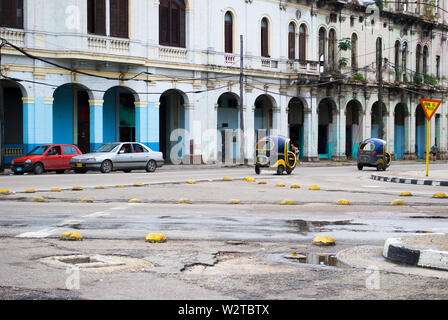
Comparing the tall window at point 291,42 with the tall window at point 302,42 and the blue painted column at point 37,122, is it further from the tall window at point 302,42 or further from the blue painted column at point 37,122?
the blue painted column at point 37,122

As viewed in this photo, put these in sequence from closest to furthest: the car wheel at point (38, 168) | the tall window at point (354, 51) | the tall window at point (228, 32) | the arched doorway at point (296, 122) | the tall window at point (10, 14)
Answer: the car wheel at point (38, 168)
the tall window at point (10, 14)
the tall window at point (228, 32)
the arched doorway at point (296, 122)
the tall window at point (354, 51)

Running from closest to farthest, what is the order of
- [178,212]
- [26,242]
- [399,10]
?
[26,242]
[178,212]
[399,10]

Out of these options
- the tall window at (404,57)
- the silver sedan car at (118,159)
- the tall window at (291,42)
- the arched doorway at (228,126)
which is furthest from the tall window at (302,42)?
the silver sedan car at (118,159)

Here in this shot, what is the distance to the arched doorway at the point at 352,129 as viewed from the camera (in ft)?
168

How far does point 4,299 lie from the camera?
218 inches

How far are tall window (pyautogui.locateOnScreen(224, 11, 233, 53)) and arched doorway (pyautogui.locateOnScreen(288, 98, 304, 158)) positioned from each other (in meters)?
7.69

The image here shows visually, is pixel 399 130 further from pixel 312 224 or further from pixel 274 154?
pixel 312 224

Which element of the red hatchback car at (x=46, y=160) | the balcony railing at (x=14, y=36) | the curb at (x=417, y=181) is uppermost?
the balcony railing at (x=14, y=36)

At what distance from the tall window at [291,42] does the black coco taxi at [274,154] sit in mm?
18208

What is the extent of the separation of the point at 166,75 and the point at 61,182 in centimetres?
1695

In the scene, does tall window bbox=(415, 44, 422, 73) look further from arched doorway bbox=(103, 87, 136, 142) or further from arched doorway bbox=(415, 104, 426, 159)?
arched doorway bbox=(103, 87, 136, 142)
